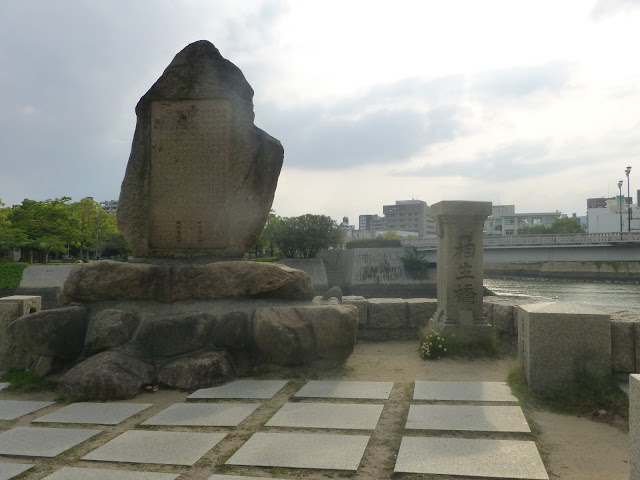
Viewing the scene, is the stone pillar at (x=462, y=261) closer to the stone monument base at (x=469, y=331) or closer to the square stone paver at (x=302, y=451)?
the stone monument base at (x=469, y=331)

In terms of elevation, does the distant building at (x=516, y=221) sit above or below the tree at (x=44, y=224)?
above

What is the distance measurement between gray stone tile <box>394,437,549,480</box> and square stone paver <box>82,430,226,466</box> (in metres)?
1.26

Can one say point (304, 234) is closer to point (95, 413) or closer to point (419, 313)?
point (419, 313)

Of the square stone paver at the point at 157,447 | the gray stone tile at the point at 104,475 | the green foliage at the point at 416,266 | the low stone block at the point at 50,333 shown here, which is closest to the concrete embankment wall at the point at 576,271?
the green foliage at the point at 416,266

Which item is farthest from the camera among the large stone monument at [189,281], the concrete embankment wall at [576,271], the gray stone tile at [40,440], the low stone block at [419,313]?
the concrete embankment wall at [576,271]

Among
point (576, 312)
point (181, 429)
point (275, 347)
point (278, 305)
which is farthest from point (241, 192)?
point (576, 312)

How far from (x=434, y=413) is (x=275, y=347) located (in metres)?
1.96

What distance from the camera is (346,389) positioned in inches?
192

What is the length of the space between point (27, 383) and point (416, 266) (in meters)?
31.2

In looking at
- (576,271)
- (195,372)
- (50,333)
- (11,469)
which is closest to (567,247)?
(576,271)

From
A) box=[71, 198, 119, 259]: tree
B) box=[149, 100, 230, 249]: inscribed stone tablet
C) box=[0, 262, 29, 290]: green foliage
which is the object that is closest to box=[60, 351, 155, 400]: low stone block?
box=[149, 100, 230, 249]: inscribed stone tablet

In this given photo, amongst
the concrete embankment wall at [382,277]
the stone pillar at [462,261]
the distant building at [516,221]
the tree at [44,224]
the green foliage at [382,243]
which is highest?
the distant building at [516,221]

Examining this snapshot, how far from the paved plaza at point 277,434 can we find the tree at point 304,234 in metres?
33.3

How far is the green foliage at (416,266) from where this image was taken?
34938 millimetres
